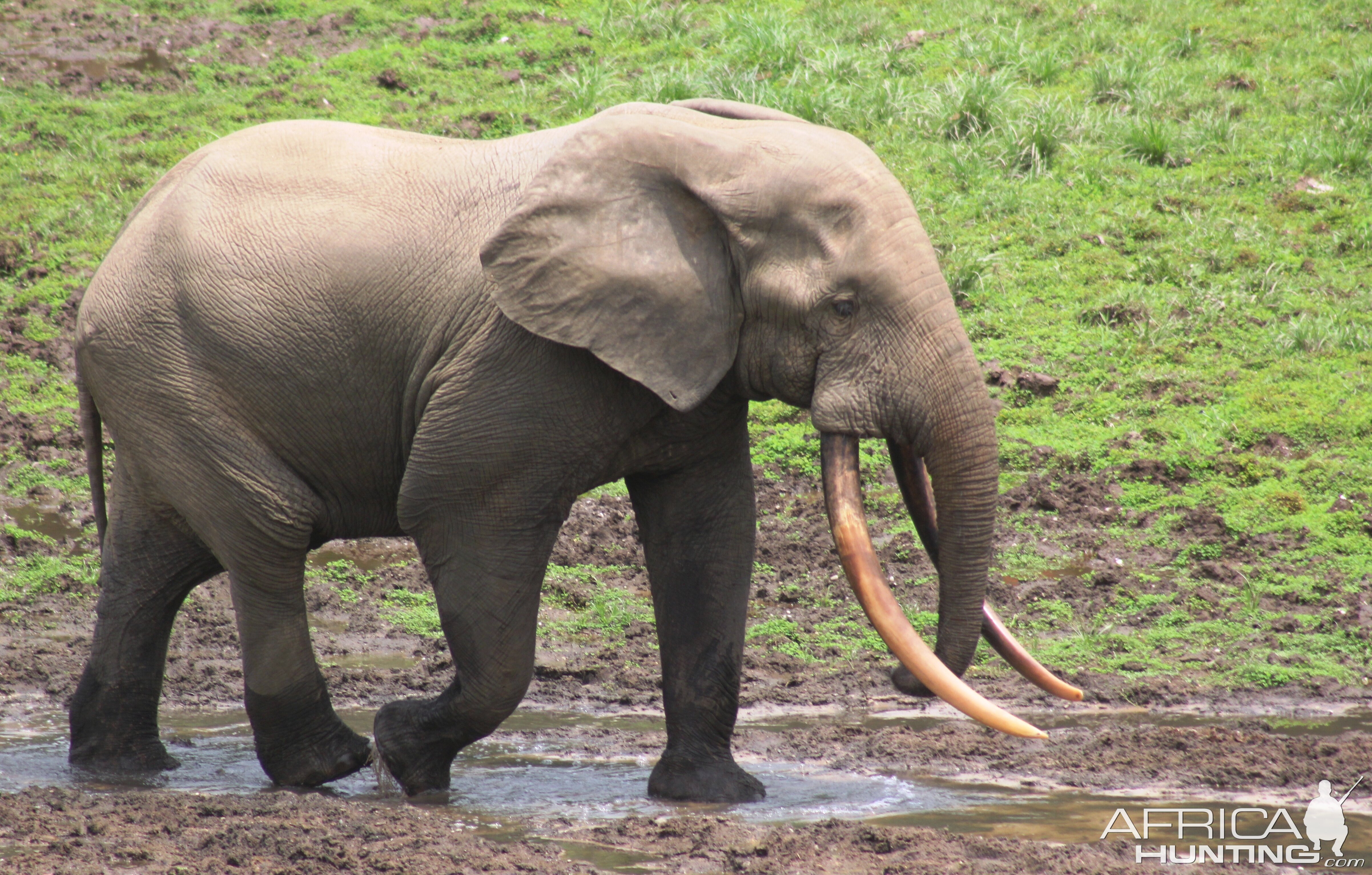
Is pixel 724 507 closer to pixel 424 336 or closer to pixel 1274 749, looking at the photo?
pixel 424 336

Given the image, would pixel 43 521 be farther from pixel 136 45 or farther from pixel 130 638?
pixel 136 45

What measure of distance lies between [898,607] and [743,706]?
2.15m

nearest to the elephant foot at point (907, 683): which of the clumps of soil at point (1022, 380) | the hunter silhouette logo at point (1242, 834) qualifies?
the hunter silhouette logo at point (1242, 834)

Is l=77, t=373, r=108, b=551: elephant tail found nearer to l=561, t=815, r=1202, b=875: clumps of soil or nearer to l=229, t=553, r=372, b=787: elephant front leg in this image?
l=229, t=553, r=372, b=787: elephant front leg

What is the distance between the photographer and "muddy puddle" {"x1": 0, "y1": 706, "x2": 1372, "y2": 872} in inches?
196

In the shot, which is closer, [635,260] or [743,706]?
[635,260]

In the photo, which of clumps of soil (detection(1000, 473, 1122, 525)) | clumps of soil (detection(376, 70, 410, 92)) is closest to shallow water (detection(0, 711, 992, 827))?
clumps of soil (detection(1000, 473, 1122, 525))

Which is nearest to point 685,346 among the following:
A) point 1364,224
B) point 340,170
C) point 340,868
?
point 340,170

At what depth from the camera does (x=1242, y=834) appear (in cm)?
491

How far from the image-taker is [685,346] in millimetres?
4984

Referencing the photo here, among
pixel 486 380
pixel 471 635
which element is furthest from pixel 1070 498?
pixel 486 380

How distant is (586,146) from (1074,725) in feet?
10.3

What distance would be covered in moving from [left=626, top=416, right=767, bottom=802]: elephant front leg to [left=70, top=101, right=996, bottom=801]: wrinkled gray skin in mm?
11

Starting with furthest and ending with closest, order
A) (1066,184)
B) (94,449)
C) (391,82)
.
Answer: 1. (391,82)
2. (1066,184)
3. (94,449)
